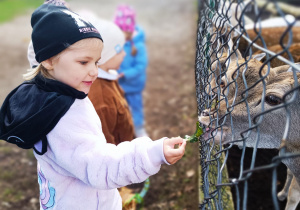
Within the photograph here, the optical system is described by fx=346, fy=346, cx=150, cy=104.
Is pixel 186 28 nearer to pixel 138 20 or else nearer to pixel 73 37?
pixel 138 20

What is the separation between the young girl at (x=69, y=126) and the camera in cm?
181

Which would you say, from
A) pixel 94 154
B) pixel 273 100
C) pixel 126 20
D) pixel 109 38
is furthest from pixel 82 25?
pixel 126 20

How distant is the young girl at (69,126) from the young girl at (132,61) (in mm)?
2960

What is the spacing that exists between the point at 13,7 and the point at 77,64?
533 inches

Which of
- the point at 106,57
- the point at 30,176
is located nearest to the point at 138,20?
the point at 30,176

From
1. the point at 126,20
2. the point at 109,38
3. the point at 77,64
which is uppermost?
the point at 126,20

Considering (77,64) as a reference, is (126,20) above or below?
above

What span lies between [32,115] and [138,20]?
1110 cm

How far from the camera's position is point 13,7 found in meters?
13.9

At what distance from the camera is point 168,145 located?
186 centimetres

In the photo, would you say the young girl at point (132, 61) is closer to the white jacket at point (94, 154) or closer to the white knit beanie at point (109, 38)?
the white knit beanie at point (109, 38)

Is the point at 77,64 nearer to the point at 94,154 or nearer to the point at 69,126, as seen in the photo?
the point at 69,126

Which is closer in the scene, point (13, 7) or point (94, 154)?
point (94, 154)

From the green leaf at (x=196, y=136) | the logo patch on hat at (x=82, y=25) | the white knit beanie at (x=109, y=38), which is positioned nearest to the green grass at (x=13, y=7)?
the white knit beanie at (x=109, y=38)
